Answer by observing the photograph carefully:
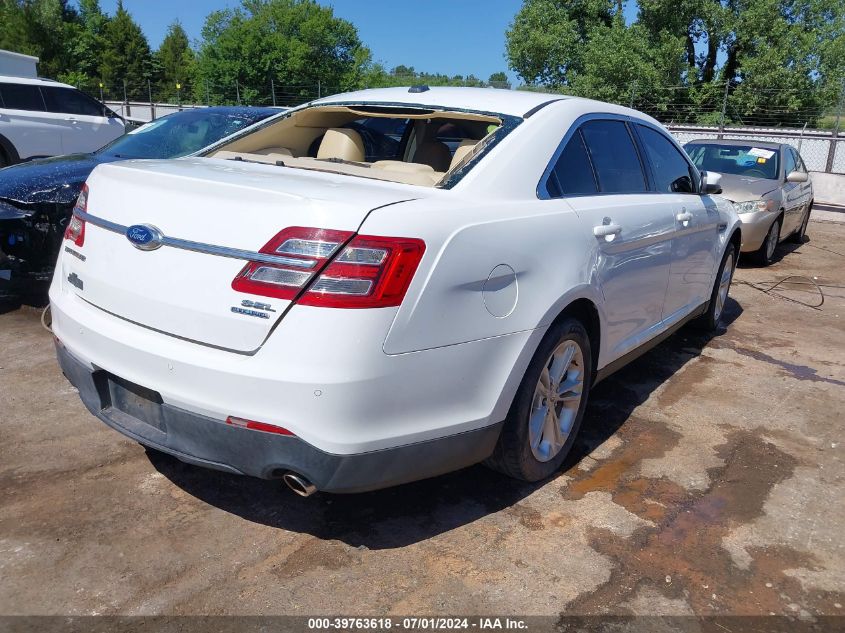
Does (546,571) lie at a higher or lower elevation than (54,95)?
lower

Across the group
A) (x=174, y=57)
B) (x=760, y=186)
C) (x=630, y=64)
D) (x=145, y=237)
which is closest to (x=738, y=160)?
(x=760, y=186)

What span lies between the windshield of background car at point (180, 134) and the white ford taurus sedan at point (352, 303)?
3.36 metres

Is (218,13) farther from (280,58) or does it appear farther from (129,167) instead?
(129,167)

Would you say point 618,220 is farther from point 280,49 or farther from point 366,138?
point 280,49

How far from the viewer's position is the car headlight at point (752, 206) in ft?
28.0

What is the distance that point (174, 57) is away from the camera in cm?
7694

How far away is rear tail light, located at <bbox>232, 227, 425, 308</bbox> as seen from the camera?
225cm

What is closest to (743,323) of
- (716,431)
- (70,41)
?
(716,431)

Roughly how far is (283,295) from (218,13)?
74.8 meters

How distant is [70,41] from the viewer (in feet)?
206

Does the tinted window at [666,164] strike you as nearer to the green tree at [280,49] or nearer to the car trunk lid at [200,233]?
the car trunk lid at [200,233]

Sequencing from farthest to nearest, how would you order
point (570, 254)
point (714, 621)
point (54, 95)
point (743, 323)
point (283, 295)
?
point (54, 95), point (743, 323), point (570, 254), point (714, 621), point (283, 295)

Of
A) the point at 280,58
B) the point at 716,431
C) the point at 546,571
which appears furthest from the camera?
the point at 280,58

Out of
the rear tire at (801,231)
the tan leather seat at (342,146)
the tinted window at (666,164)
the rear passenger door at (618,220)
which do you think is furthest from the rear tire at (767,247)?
the tan leather seat at (342,146)
